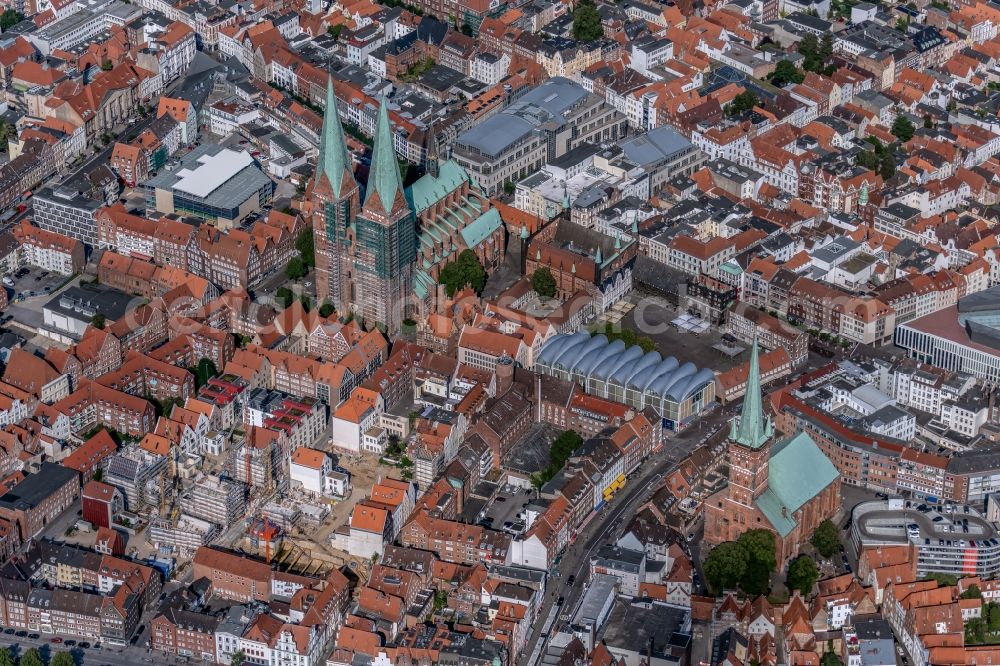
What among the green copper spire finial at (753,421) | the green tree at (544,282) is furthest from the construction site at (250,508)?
the green copper spire finial at (753,421)

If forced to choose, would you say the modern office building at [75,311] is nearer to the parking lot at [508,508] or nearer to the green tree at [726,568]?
the parking lot at [508,508]

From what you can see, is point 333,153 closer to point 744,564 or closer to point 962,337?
point 744,564

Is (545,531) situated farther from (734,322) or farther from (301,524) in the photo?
(734,322)

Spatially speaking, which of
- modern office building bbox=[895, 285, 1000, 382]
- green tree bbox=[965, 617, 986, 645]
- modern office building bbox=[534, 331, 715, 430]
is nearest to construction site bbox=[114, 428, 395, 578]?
modern office building bbox=[534, 331, 715, 430]

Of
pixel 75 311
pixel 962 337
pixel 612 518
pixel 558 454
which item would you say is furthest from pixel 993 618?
pixel 75 311

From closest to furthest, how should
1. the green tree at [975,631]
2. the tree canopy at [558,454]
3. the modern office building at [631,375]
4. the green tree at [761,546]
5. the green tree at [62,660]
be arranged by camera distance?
the green tree at [62,660] → the green tree at [975,631] → the green tree at [761,546] → the tree canopy at [558,454] → the modern office building at [631,375]

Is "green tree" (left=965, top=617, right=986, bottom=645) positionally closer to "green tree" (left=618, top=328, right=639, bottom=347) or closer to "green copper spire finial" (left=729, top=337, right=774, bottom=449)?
"green copper spire finial" (left=729, top=337, right=774, bottom=449)
